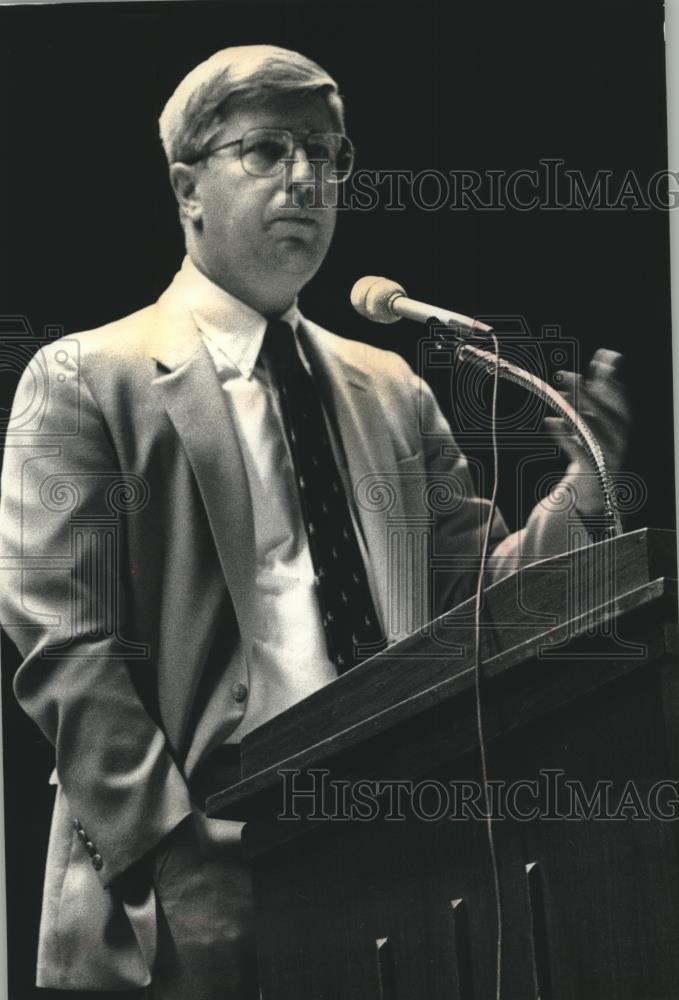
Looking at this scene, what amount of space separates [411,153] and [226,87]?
0.43 m

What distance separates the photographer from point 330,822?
9.61 feet

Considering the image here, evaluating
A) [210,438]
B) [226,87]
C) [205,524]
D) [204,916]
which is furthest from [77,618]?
[226,87]

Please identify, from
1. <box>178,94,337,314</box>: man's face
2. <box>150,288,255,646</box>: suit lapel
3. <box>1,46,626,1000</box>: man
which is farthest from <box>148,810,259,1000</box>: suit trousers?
<box>178,94,337,314</box>: man's face

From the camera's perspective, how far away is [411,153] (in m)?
3.37

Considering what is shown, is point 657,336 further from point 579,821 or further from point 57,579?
point 57,579

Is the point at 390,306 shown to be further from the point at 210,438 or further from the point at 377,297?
the point at 210,438

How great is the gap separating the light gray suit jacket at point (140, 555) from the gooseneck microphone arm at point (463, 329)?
0.33ft

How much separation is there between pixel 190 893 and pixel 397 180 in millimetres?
1602

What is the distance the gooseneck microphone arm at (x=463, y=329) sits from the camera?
3.27 metres

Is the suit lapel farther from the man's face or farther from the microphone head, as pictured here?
the microphone head

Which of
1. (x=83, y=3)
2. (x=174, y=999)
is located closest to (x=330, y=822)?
(x=174, y=999)

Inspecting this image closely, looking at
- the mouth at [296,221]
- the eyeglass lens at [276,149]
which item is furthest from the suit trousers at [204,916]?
the eyeglass lens at [276,149]

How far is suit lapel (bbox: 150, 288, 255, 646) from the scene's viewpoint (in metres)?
3.22

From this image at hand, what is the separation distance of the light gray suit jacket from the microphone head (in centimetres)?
8
